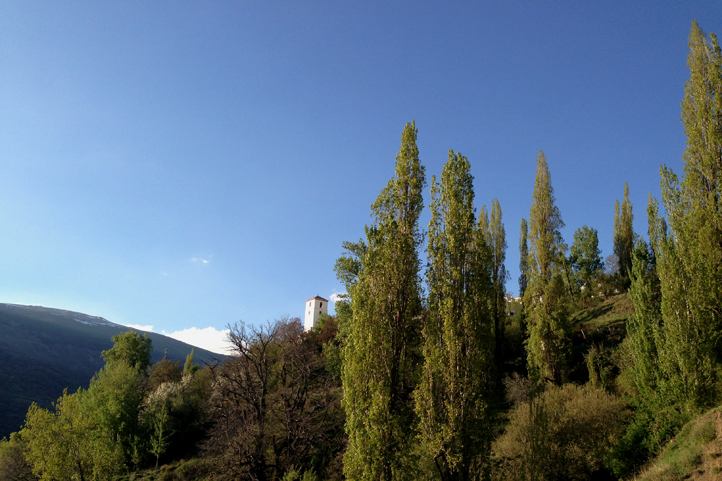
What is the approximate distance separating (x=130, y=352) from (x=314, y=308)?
2879 cm

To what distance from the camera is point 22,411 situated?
6875 cm

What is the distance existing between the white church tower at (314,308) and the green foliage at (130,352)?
83.2 ft

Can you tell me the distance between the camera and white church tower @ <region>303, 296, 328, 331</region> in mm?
68062

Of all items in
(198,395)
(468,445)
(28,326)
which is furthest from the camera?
(28,326)

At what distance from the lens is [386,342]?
12.7 metres

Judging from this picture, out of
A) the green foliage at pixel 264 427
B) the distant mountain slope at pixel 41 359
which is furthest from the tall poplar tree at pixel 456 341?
the distant mountain slope at pixel 41 359

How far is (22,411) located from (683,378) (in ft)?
306

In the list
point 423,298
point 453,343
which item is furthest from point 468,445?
point 423,298

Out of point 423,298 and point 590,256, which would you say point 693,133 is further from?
point 590,256

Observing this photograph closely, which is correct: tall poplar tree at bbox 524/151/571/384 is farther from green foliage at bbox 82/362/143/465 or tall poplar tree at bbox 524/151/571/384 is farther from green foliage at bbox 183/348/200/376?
green foliage at bbox 183/348/200/376

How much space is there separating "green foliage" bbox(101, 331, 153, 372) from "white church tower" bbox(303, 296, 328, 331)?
2535 cm

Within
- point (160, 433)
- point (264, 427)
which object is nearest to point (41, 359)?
point (160, 433)

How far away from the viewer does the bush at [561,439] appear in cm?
1367

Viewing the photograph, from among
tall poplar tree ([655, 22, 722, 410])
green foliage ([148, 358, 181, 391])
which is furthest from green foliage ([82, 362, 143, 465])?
tall poplar tree ([655, 22, 722, 410])
